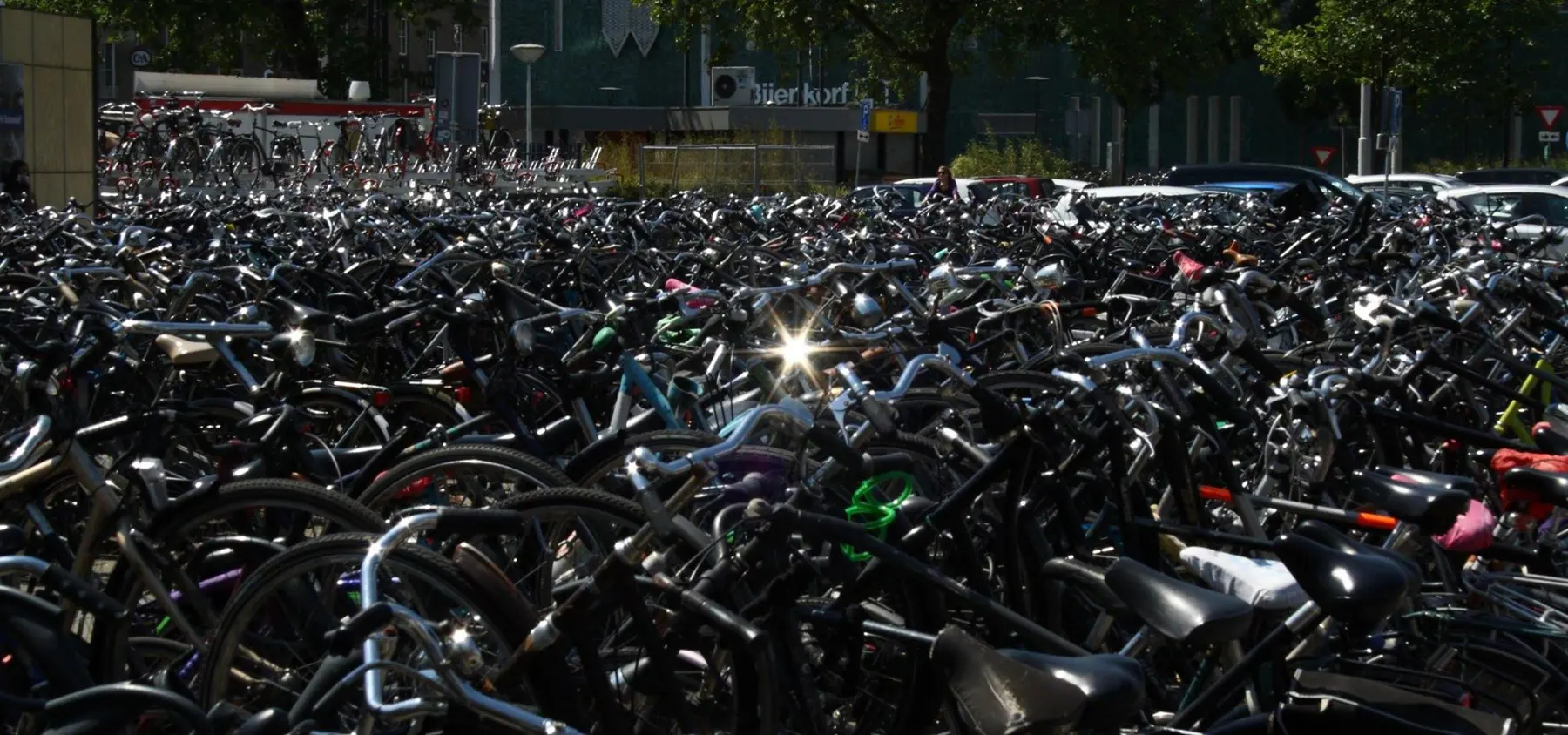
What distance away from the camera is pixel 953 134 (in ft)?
171

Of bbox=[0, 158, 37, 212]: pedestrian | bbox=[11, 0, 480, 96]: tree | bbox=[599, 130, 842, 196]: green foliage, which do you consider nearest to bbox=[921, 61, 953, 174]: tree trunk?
bbox=[599, 130, 842, 196]: green foliage

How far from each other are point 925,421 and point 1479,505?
1.85m

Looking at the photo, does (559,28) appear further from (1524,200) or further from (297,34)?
(1524,200)

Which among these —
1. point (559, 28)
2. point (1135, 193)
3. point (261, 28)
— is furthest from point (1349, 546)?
point (559, 28)

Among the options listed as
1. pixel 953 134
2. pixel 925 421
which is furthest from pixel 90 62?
pixel 953 134

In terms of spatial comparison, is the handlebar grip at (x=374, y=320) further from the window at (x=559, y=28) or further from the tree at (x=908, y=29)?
the window at (x=559, y=28)

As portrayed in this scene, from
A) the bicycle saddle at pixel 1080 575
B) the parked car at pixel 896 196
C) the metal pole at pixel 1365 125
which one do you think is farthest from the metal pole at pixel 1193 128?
the bicycle saddle at pixel 1080 575

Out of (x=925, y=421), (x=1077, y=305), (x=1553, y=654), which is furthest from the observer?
(x=1077, y=305)

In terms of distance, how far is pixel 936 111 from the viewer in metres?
29.7

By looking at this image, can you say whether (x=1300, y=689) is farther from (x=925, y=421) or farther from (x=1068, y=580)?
(x=925, y=421)

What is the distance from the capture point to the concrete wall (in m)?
18.1

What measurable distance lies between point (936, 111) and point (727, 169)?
4.48 meters

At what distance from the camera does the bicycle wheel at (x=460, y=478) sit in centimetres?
409

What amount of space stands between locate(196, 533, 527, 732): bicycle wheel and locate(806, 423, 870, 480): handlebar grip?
0.93m
